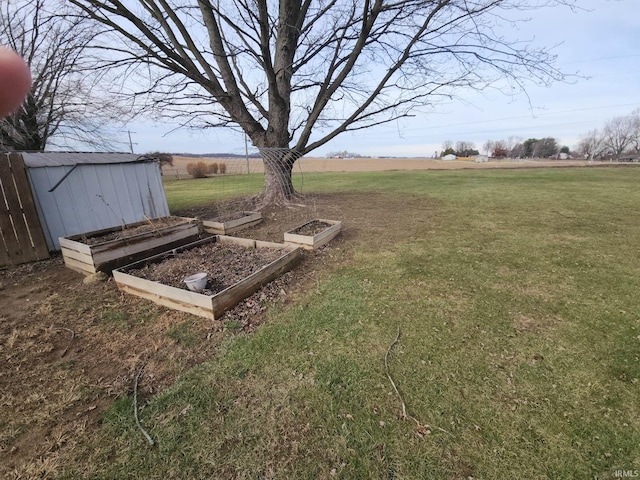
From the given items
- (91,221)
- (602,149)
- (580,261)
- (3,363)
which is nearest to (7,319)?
(3,363)

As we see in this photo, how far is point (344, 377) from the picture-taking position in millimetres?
2207

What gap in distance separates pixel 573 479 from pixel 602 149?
89226 mm

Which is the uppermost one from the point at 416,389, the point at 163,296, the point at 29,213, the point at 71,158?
the point at 71,158

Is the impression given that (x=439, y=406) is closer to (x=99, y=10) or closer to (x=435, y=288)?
(x=435, y=288)

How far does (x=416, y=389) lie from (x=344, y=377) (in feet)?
1.81

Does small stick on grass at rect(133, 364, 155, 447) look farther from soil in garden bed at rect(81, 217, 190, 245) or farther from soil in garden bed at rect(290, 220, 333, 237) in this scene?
soil in garden bed at rect(290, 220, 333, 237)

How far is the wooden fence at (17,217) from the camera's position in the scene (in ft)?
14.6

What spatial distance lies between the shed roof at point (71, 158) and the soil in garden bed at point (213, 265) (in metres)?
3.46

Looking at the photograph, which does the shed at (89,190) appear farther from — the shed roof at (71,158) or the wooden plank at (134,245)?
the wooden plank at (134,245)

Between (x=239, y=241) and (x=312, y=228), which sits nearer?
(x=239, y=241)

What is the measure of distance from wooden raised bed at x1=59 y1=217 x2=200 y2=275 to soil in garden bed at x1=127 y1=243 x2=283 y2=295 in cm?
70

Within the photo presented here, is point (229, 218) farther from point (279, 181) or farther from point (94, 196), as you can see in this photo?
point (94, 196)

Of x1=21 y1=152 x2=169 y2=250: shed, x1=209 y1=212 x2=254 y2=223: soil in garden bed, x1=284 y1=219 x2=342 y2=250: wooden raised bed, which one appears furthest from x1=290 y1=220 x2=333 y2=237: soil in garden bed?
x1=21 y1=152 x2=169 y2=250: shed

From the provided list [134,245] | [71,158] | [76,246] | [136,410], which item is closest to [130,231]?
[134,245]
